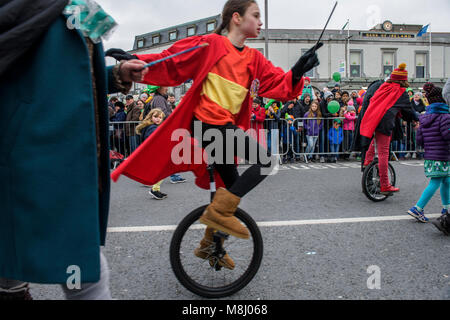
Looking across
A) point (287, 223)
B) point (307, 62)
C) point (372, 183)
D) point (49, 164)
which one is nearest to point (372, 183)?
point (372, 183)

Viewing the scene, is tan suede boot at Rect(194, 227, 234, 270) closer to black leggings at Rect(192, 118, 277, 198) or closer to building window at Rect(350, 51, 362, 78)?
black leggings at Rect(192, 118, 277, 198)

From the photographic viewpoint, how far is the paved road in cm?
285

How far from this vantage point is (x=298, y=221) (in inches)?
183

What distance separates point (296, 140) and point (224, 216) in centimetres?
895

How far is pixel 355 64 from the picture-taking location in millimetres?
38406

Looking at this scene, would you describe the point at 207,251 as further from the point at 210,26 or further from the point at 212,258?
the point at 210,26

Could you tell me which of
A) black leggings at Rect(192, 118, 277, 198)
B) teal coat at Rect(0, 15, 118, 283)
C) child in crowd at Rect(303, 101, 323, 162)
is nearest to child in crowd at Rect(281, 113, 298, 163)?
child in crowd at Rect(303, 101, 323, 162)

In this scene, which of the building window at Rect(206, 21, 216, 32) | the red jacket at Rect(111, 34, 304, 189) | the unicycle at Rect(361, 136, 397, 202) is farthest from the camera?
the building window at Rect(206, 21, 216, 32)

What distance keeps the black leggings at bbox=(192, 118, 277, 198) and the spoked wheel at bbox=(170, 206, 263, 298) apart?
0.69ft

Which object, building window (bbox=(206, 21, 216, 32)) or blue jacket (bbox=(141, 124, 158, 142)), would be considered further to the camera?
building window (bbox=(206, 21, 216, 32))
